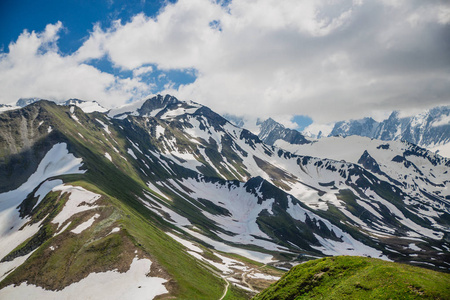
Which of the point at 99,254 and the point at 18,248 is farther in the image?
the point at 18,248

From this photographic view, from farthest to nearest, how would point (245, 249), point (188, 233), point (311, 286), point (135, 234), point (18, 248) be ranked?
1. point (245, 249)
2. point (188, 233)
3. point (18, 248)
4. point (135, 234)
5. point (311, 286)

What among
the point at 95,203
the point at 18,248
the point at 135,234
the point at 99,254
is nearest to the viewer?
the point at 99,254

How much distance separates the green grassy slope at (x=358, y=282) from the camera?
19.5 meters

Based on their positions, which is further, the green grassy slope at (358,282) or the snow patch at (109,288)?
the snow patch at (109,288)

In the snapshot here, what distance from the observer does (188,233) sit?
13900 cm

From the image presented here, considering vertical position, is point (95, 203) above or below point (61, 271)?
above

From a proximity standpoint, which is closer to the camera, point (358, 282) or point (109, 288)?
point (358, 282)

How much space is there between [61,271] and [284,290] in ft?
188

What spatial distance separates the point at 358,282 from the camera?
22.8 m

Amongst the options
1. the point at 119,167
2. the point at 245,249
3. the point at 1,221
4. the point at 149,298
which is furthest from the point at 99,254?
the point at 119,167

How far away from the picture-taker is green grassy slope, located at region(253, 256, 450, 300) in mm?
19469

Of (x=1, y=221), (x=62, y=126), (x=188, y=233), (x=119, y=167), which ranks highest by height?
(x=62, y=126)

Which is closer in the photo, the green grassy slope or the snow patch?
the green grassy slope

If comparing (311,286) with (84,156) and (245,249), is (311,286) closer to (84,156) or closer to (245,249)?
(245,249)
